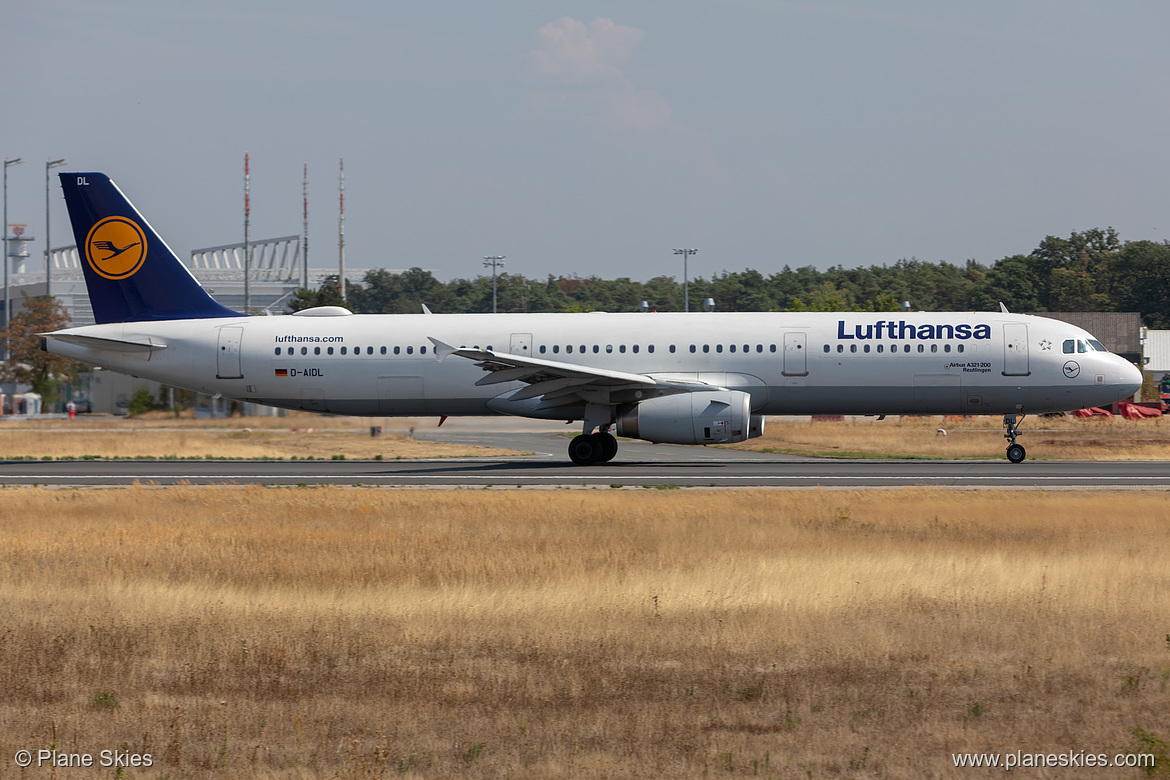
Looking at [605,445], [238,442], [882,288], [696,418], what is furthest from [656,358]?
[882,288]

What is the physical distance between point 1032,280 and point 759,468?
101m

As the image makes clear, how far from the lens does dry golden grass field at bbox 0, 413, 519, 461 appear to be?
1499 inches

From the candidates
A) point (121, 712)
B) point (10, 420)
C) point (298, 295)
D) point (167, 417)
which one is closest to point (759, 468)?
point (121, 712)

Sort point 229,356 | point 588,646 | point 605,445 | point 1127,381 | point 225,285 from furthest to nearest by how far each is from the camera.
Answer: point 225,285 < point 229,356 < point 605,445 < point 1127,381 < point 588,646

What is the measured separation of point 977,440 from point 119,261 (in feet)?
95.5

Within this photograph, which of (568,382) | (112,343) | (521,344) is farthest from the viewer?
(112,343)

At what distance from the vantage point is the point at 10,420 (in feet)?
213

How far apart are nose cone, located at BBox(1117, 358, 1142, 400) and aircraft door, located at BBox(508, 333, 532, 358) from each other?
1572 cm

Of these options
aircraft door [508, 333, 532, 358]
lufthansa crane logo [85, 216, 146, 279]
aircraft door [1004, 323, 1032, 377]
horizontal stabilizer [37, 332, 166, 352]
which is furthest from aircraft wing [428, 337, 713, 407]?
lufthansa crane logo [85, 216, 146, 279]

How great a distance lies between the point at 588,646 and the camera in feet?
32.3

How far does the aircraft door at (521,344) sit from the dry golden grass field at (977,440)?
10817mm

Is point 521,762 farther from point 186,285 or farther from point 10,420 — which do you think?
point 10,420

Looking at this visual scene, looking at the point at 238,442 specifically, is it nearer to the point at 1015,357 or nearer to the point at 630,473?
the point at 630,473

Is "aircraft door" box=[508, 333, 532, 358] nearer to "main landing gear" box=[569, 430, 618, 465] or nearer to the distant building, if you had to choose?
"main landing gear" box=[569, 430, 618, 465]
